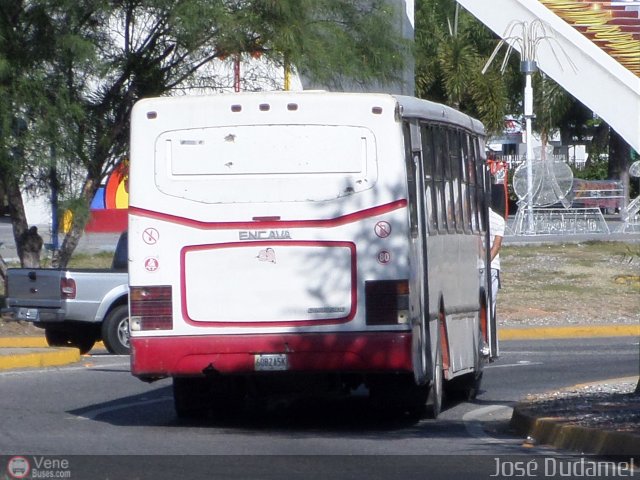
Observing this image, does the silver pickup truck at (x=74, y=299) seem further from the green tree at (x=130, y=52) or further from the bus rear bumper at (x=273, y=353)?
the bus rear bumper at (x=273, y=353)

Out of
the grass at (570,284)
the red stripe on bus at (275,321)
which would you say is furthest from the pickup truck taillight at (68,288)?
the grass at (570,284)

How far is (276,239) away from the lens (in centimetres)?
1059

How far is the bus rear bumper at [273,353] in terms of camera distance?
1038 centimetres

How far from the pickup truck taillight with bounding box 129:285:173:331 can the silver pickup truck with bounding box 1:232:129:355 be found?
6.22 m

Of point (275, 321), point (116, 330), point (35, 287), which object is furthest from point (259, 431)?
point (35, 287)

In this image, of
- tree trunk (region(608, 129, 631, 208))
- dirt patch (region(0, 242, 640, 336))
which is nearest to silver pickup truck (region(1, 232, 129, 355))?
dirt patch (region(0, 242, 640, 336))

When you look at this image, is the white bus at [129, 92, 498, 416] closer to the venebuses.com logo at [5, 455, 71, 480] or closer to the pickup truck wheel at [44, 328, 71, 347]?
the venebuses.com logo at [5, 455, 71, 480]

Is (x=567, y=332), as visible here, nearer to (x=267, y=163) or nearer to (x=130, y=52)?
(x=130, y=52)

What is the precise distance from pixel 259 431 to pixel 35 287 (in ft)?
22.9

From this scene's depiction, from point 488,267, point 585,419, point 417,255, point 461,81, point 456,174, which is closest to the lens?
point 585,419

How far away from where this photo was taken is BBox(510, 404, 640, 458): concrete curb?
9.00m

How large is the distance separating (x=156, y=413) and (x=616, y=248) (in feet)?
65.3

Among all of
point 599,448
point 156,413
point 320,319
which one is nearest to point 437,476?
point 599,448

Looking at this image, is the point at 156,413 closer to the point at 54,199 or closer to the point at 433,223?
the point at 433,223
